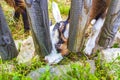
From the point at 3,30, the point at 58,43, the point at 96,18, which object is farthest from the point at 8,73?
the point at 96,18

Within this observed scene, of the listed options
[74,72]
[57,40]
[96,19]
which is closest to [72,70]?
[74,72]

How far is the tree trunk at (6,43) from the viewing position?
2248mm

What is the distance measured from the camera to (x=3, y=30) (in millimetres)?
2275

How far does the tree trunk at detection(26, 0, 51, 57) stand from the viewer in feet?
6.63

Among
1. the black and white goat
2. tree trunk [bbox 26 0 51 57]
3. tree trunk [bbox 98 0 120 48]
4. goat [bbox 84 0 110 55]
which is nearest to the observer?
tree trunk [bbox 26 0 51 57]

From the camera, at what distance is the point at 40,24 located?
2.16 m

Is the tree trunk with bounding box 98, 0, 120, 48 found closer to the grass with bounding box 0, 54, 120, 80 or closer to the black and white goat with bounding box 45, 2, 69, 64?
the grass with bounding box 0, 54, 120, 80

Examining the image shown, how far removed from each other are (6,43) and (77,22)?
663 mm

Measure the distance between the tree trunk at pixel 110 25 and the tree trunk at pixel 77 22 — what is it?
0.65 feet

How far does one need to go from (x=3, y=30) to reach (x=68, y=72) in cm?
→ 63

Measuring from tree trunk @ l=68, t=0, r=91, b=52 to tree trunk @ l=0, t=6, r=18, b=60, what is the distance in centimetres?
51

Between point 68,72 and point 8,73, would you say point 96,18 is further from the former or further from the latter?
point 8,73

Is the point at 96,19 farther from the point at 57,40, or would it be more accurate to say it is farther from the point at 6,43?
the point at 6,43

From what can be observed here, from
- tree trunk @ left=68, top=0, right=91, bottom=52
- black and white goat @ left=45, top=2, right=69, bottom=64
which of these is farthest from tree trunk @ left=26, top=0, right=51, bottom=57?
tree trunk @ left=68, top=0, right=91, bottom=52
